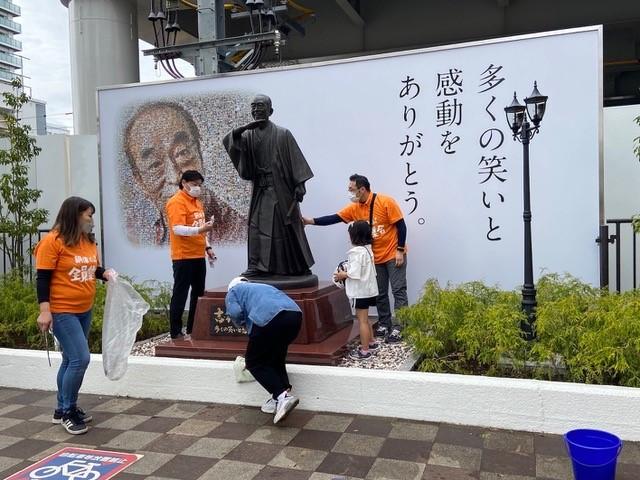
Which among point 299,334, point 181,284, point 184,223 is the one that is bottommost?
point 299,334

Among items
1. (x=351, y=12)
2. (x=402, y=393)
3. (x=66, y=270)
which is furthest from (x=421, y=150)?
(x=351, y=12)

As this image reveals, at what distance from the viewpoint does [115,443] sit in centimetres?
402

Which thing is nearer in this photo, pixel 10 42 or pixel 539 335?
pixel 539 335

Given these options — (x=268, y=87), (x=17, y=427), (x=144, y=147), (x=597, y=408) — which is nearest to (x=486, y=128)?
(x=268, y=87)

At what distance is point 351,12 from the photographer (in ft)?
46.3

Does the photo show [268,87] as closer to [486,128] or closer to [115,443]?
[486,128]

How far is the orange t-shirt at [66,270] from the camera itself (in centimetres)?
414

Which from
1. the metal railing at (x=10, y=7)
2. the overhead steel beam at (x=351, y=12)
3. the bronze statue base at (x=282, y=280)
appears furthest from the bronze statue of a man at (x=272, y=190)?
the metal railing at (x=10, y=7)

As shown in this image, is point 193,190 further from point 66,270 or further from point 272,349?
point 272,349

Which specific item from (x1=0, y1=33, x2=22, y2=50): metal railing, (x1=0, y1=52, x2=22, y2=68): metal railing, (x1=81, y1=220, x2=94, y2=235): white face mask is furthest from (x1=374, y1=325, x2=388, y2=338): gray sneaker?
(x1=0, y1=33, x2=22, y2=50): metal railing

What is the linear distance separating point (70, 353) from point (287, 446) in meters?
1.72

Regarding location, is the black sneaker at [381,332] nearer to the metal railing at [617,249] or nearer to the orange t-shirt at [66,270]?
the metal railing at [617,249]

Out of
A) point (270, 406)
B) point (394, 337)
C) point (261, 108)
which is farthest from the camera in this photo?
point (394, 337)

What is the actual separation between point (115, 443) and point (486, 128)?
4.78m
